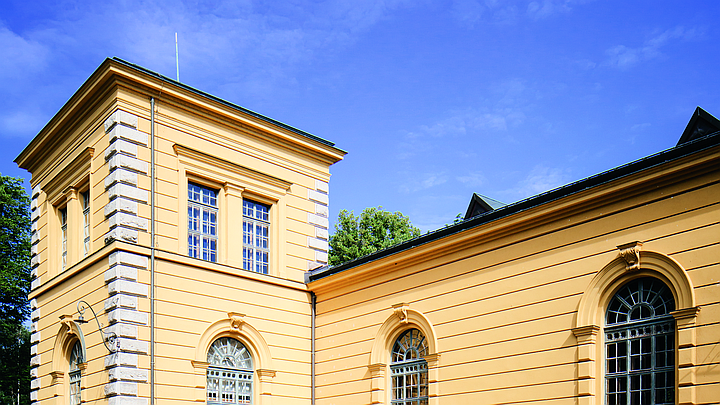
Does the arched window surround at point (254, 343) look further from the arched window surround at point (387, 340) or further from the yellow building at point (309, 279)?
the arched window surround at point (387, 340)

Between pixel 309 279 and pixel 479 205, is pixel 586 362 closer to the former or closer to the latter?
pixel 479 205

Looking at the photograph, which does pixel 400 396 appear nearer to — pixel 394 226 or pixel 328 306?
pixel 328 306

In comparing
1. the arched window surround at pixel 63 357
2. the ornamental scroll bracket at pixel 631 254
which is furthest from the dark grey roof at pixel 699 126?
the arched window surround at pixel 63 357

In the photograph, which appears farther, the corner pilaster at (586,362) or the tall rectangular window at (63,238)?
the tall rectangular window at (63,238)

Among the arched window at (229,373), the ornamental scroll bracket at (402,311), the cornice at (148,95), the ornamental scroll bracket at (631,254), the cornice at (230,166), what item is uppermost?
the cornice at (148,95)

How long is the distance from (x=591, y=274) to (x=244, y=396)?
29.3 feet

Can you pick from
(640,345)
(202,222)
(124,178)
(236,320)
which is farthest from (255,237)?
(640,345)

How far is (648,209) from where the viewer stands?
11750 mm

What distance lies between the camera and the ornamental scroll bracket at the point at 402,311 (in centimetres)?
1568

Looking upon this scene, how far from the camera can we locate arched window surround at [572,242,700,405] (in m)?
10.8

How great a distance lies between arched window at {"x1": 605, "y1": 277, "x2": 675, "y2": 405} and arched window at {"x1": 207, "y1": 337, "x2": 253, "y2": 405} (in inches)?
342

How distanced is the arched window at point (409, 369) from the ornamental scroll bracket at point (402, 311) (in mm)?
365

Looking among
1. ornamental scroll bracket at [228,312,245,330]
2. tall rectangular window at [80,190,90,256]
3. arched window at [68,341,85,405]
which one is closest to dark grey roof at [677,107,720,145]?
ornamental scroll bracket at [228,312,245,330]

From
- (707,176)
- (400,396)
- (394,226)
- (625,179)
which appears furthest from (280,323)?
(394,226)
